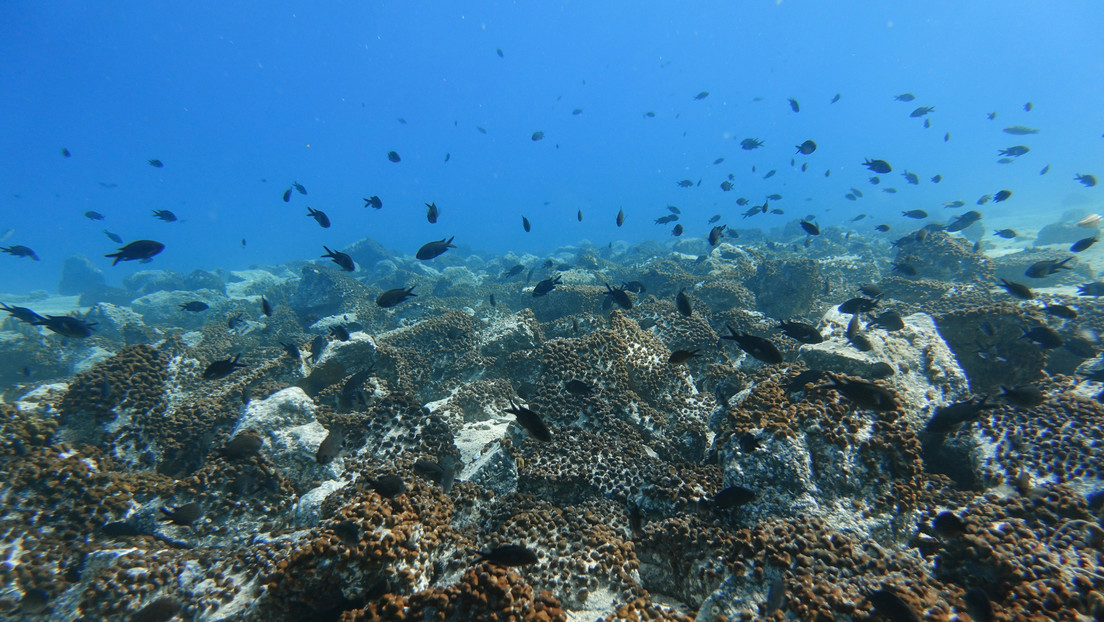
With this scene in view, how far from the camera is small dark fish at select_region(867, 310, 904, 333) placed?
24.3 feet

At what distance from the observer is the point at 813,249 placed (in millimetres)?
25969

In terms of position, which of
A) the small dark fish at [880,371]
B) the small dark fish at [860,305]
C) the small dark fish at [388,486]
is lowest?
the small dark fish at [388,486]

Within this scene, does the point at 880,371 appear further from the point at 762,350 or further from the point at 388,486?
the point at 388,486

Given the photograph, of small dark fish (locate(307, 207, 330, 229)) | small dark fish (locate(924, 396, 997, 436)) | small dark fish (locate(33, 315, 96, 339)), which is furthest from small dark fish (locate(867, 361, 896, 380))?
small dark fish (locate(33, 315, 96, 339))

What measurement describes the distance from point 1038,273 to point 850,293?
7759 millimetres

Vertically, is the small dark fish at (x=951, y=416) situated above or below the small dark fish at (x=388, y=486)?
below

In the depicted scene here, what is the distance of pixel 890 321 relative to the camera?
7.47 meters

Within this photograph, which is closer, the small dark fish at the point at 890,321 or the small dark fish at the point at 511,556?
the small dark fish at the point at 511,556

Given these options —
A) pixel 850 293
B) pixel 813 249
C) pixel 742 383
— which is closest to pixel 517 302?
pixel 742 383

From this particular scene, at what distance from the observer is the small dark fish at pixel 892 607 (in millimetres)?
2947

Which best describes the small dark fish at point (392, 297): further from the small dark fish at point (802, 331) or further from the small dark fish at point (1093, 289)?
the small dark fish at point (1093, 289)

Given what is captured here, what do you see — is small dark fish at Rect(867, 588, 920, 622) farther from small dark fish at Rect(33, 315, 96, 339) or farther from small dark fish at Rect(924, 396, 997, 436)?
small dark fish at Rect(33, 315, 96, 339)

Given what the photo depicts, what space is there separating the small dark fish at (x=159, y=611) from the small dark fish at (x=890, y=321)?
11520 mm

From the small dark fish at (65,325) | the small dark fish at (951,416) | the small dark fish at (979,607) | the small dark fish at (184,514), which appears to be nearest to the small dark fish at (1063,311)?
the small dark fish at (951,416)
